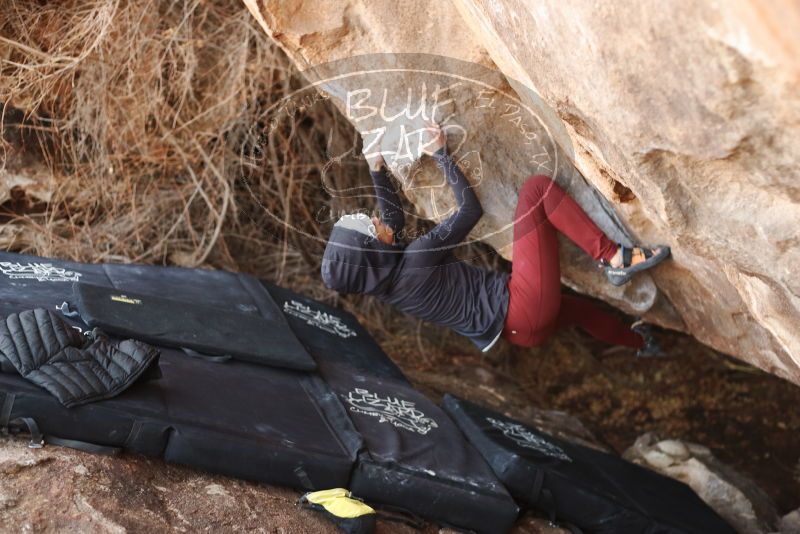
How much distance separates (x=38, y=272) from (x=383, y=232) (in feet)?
4.33

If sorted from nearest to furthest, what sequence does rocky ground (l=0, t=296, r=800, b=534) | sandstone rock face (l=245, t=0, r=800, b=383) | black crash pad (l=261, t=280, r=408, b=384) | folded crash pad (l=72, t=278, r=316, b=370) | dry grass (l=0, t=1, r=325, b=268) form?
sandstone rock face (l=245, t=0, r=800, b=383) → folded crash pad (l=72, t=278, r=316, b=370) → black crash pad (l=261, t=280, r=408, b=384) → dry grass (l=0, t=1, r=325, b=268) → rocky ground (l=0, t=296, r=800, b=534)

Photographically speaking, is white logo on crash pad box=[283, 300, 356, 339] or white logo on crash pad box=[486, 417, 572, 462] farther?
white logo on crash pad box=[283, 300, 356, 339]

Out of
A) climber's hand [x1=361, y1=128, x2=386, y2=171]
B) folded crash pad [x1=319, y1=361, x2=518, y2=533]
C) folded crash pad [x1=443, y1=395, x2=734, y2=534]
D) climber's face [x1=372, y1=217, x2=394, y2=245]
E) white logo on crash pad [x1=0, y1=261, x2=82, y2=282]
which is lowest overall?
folded crash pad [x1=443, y1=395, x2=734, y2=534]

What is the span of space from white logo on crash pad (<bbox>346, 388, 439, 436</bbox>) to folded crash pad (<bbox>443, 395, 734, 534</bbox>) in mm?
192

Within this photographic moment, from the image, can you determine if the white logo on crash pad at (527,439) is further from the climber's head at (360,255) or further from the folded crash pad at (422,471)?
the climber's head at (360,255)

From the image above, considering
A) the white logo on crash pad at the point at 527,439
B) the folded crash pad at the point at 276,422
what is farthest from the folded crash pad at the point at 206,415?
the white logo on crash pad at the point at 527,439

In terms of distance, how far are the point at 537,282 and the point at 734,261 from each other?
40.7 inches

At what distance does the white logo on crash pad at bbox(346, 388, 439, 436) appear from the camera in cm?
286

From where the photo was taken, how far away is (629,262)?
2.92 meters

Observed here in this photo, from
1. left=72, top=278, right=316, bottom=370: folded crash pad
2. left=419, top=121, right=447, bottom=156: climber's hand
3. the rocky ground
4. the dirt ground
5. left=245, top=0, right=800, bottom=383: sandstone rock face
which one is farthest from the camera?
the dirt ground

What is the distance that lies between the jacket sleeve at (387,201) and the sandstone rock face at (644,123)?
61 mm

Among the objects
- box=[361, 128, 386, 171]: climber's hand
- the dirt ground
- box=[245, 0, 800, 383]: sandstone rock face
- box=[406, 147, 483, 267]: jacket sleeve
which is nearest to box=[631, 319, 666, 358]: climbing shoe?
box=[245, 0, 800, 383]: sandstone rock face

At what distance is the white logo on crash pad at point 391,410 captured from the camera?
113 inches

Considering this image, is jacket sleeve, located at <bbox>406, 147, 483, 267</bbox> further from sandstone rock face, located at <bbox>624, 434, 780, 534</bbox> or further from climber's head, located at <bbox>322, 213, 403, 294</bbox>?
sandstone rock face, located at <bbox>624, 434, 780, 534</bbox>
